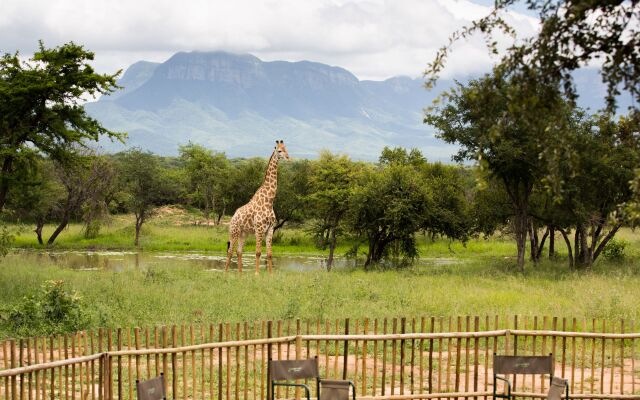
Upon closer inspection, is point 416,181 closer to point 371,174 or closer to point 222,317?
point 371,174

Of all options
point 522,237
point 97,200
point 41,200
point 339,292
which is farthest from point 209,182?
point 339,292

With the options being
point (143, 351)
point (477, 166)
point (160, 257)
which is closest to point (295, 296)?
point (143, 351)

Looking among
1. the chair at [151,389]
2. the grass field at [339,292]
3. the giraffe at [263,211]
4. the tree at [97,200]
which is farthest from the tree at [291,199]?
the chair at [151,389]

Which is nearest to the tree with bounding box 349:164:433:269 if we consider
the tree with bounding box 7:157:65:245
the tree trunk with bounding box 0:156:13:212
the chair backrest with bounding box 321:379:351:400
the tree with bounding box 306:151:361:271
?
the tree with bounding box 306:151:361:271

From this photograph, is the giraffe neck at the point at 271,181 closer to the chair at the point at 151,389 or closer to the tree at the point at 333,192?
the tree at the point at 333,192

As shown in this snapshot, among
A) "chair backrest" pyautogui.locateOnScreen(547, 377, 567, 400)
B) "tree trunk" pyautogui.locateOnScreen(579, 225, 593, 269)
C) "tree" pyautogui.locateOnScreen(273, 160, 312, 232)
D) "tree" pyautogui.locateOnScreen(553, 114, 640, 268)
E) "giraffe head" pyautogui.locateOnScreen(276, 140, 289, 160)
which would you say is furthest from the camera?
"tree" pyautogui.locateOnScreen(273, 160, 312, 232)

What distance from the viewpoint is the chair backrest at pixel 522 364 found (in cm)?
1075

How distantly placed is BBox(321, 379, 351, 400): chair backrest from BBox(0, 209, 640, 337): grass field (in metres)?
7.92

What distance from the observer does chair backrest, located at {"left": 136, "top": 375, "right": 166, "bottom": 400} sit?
9156 mm

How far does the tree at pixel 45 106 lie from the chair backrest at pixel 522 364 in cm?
1621

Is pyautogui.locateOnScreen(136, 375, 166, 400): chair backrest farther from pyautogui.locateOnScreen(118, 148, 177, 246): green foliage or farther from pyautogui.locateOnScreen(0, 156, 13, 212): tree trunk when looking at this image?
pyautogui.locateOnScreen(118, 148, 177, 246): green foliage

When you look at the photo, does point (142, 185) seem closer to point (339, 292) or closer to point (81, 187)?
point (81, 187)

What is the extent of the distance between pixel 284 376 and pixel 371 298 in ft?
36.4

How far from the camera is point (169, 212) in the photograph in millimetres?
67125
